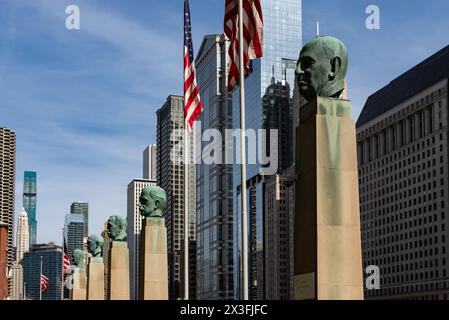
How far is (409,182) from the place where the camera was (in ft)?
550

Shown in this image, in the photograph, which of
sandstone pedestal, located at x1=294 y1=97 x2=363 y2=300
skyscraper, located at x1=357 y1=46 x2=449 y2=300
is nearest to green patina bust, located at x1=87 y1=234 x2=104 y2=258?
sandstone pedestal, located at x1=294 y1=97 x2=363 y2=300

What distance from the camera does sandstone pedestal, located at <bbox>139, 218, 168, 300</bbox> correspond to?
39531mm

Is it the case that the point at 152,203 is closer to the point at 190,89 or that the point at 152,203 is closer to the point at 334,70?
the point at 190,89

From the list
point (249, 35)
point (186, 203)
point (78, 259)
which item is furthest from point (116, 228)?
point (78, 259)

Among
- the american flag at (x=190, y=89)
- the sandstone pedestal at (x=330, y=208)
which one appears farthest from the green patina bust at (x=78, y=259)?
the sandstone pedestal at (x=330, y=208)

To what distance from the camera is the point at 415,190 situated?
540 feet

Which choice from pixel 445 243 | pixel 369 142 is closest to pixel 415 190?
pixel 445 243

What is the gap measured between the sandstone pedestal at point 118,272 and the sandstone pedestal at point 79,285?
2389 centimetres

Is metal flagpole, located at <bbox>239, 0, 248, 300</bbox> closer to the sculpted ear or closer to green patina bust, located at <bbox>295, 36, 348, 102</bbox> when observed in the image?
green patina bust, located at <bbox>295, 36, 348, 102</bbox>

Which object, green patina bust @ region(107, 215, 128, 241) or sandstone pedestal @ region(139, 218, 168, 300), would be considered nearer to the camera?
sandstone pedestal @ region(139, 218, 168, 300)

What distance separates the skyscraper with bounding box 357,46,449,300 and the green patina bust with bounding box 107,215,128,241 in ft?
366

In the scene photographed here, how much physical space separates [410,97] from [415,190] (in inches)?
848
